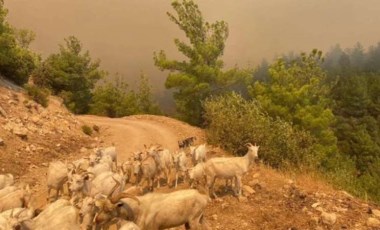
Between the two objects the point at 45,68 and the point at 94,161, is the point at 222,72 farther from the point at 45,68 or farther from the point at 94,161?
the point at 94,161

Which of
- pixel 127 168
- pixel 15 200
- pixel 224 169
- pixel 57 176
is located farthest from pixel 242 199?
pixel 15 200

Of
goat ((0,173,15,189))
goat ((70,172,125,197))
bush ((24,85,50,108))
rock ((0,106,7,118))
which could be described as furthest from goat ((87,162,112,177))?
bush ((24,85,50,108))

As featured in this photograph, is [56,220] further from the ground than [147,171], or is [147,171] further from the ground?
[147,171]

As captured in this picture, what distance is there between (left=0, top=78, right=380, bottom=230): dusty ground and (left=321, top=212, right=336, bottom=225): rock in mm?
126

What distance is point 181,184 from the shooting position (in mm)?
17422

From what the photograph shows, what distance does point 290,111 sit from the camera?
1551 inches

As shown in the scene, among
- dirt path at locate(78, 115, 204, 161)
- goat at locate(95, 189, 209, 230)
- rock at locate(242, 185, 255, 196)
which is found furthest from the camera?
dirt path at locate(78, 115, 204, 161)

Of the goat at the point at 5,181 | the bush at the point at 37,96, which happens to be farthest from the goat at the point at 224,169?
the bush at the point at 37,96

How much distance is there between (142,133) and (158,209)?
23.8 metres

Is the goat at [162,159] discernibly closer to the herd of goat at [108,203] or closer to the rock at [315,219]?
the herd of goat at [108,203]

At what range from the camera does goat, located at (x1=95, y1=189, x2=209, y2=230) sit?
10117mm

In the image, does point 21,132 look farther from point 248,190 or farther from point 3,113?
point 248,190

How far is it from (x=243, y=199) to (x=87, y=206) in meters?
6.81

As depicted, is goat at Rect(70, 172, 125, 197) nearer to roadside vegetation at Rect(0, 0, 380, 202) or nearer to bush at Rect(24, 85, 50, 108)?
roadside vegetation at Rect(0, 0, 380, 202)
